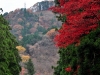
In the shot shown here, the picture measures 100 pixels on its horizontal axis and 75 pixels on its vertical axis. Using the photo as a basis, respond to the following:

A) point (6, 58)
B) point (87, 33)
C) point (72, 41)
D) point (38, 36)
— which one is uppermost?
point (87, 33)

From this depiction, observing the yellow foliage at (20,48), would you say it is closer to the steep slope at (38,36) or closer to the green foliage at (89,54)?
the steep slope at (38,36)

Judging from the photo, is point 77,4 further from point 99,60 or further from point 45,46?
point 45,46

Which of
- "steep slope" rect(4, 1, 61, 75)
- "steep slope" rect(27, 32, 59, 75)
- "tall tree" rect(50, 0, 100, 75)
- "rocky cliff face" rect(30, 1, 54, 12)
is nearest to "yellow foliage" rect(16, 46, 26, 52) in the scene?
"steep slope" rect(4, 1, 61, 75)

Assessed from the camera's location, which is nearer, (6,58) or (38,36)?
(6,58)

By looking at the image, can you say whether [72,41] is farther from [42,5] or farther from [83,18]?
[42,5]

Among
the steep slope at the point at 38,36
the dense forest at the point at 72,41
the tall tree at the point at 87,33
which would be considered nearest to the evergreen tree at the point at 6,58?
the dense forest at the point at 72,41

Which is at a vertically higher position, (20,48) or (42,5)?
(42,5)

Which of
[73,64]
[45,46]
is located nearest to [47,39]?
[45,46]

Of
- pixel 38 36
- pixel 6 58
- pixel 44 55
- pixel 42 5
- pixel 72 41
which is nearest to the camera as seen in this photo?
pixel 72 41

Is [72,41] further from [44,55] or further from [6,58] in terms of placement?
[44,55]

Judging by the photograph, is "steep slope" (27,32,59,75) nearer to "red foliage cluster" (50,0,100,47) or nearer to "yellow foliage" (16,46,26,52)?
"yellow foliage" (16,46,26,52)

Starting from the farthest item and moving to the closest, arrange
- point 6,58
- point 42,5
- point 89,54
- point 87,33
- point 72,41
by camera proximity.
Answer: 1. point 42,5
2. point 6,58
3. point 72,41
4. point 87,33
5. point 89,54

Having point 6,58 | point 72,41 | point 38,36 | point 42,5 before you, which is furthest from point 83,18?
point 42,5

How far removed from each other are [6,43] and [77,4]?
1543 cm
